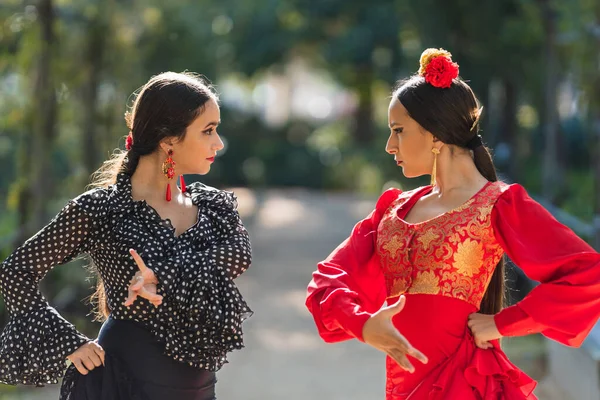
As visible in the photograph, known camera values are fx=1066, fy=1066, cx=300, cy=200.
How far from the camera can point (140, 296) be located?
3236 millimetres

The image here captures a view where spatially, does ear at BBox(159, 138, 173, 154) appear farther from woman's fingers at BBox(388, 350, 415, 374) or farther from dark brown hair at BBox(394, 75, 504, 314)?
woman's fingers at BBox(388, 350, 415, 374)

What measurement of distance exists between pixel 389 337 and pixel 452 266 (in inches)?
16.9

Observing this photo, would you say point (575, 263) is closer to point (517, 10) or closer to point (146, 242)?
point (146, 242)

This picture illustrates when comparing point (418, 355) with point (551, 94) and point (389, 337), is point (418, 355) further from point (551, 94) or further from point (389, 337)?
point (551, 94)

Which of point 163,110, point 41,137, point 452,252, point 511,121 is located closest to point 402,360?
point 452,252

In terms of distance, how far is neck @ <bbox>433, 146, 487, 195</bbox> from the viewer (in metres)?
3.40

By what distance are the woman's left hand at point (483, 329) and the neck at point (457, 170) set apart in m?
0.42

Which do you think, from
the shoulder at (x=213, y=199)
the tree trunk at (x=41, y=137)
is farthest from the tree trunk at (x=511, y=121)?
the shoulder at (x=213, y=199)

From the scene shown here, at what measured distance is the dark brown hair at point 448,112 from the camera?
336cm

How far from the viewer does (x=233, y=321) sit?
3.26 meters

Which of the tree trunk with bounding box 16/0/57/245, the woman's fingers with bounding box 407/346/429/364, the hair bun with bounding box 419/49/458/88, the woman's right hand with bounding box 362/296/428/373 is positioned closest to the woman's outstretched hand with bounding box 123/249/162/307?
the woman's right hand with bounding box 362/296/428/373

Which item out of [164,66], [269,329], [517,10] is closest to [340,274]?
[269,329]

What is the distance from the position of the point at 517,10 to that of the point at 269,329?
3974mm

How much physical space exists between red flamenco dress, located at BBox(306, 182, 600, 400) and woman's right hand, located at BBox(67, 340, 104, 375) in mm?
663
